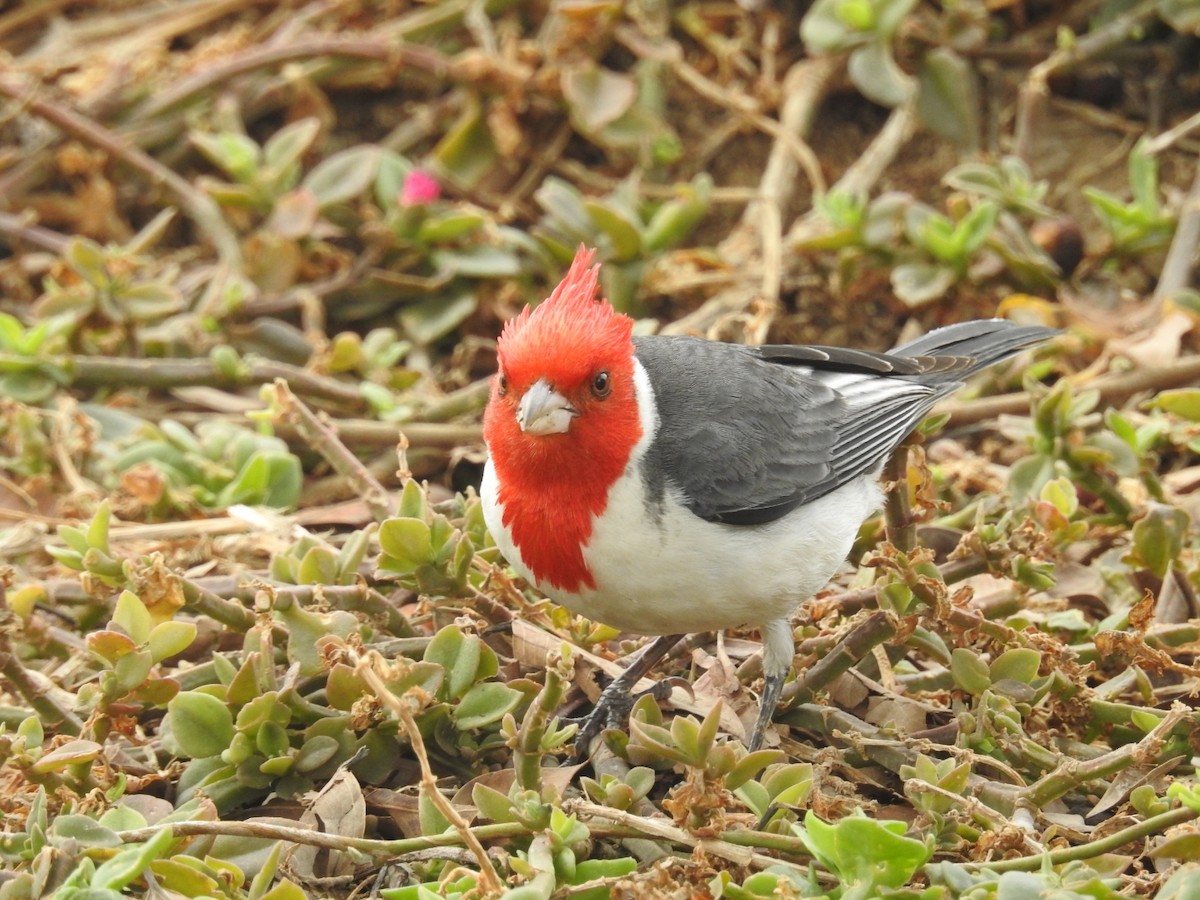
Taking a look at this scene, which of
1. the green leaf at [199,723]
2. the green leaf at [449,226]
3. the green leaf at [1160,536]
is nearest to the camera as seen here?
the green leaf at [199,723]

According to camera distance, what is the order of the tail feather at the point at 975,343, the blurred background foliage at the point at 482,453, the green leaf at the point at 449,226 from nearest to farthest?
the blurred background foliage at the point at 482,453, the tail feather at the point at 975,343, the green leaf at the point at 449,226

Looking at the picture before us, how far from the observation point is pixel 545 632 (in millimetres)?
3572

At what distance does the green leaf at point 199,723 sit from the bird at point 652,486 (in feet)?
2.30

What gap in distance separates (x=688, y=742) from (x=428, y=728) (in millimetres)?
747

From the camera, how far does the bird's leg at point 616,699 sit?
11.2 ft

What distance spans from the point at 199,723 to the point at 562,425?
96 cm

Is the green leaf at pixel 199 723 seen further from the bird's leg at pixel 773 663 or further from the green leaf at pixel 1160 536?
the green leaf at pixel 1160 536

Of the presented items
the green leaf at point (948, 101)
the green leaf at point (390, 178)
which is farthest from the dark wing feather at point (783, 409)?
the green leaf at point (390, 178)

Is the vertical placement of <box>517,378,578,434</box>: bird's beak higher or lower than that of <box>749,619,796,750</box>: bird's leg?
higher

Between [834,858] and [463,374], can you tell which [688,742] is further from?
[463,374]

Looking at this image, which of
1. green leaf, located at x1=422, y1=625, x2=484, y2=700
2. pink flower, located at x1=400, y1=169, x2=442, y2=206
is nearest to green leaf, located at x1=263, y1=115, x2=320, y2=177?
pink flower, located at x1=400, y1=169, x2=442, y2=206

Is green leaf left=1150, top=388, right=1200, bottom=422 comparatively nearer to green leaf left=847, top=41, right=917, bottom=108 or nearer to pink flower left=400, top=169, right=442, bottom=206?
green leaf left=847, top=41, right=917, bottom=108

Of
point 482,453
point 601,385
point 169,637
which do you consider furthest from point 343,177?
point 169,637

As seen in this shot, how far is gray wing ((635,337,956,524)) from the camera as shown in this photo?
335cm
